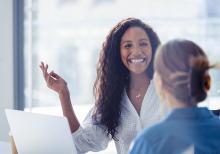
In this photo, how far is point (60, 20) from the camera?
2.54 meters

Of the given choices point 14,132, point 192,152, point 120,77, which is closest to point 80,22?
point 120,77

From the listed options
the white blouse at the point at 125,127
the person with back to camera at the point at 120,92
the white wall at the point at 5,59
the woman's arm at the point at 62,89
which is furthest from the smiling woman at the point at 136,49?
the white wall at the point at 5,59

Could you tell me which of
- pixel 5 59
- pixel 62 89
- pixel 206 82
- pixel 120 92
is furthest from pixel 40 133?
pixel 5 59

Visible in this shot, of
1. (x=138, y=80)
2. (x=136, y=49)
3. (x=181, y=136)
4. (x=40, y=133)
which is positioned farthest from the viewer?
(x=138, y=80)

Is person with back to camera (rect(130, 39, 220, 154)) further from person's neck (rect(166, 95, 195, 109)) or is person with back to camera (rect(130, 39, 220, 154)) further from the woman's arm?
the woman's arm

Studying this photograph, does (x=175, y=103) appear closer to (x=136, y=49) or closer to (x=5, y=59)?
Answer: (x=136, y=49)

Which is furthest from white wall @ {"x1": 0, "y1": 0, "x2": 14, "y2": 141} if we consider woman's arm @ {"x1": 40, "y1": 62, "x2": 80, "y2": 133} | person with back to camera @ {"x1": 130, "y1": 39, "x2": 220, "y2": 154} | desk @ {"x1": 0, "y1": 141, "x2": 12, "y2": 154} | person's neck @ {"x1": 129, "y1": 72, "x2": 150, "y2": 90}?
person with back to camera @ {"x1": 130, "y1": 39, "x2": 220, "y2": 154}

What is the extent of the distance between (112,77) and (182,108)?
2.36ft

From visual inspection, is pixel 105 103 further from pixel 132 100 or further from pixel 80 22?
pixel 80 22

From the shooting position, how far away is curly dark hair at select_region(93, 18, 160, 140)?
1.73 m

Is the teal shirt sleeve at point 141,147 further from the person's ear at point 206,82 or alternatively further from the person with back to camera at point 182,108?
the person's ear at point 206,82

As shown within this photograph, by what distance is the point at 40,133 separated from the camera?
1.42m

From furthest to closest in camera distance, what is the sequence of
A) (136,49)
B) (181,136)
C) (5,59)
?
(5,59) → (136,49) → (181,136)

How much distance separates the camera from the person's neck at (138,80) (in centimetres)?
179
